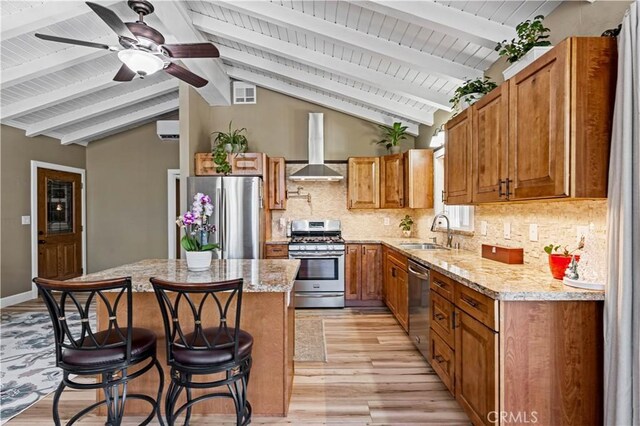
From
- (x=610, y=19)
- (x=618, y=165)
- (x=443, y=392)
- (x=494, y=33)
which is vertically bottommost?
(x=443, y=392)

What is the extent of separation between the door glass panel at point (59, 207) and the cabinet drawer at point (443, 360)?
6.33 metres

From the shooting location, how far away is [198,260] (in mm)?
2533

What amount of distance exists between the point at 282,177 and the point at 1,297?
173 inches

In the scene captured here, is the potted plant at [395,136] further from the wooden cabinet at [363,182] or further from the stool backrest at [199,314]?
the stool backrest at [199,314]

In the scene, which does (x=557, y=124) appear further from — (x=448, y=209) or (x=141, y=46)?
(x=448, y=209)

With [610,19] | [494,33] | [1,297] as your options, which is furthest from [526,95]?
[1,297]

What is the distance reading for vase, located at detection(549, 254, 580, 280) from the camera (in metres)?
2.05

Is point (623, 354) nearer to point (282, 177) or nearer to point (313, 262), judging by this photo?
point (313, 262)

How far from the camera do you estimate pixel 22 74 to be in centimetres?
403

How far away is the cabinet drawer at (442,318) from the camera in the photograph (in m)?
2.46

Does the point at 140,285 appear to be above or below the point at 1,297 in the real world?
above

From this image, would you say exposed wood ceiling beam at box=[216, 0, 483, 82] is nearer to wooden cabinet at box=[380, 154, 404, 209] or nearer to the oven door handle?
wooden cabinet at box=[380, 154, 404, 209]

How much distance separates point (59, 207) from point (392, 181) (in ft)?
19.0

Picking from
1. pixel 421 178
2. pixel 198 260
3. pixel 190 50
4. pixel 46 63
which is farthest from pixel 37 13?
pixel 421 178
